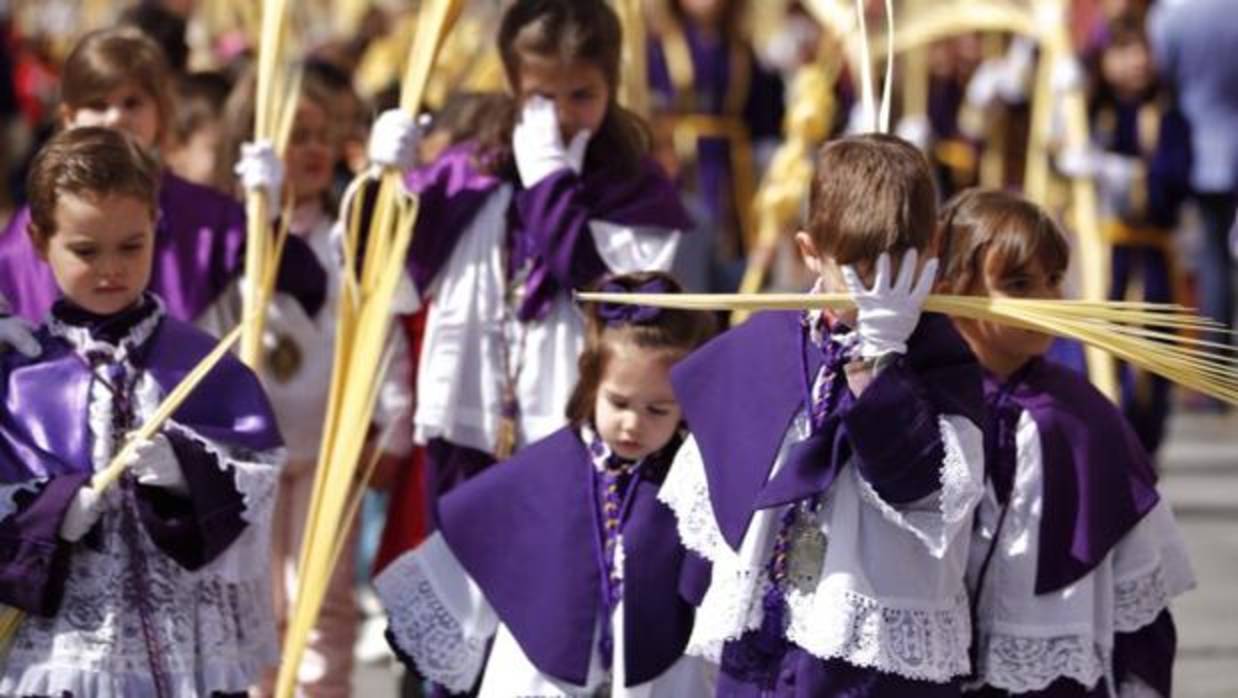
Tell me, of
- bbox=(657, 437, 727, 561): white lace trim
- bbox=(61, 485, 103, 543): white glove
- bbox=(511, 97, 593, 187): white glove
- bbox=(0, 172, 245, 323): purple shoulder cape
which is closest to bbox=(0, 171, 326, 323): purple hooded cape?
bbox=(0, 172, 245, 323): purple shoulder cape

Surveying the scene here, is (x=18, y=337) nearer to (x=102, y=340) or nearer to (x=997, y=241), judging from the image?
(x=102, y=340)

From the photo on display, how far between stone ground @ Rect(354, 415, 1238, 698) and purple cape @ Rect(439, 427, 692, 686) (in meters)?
2.04

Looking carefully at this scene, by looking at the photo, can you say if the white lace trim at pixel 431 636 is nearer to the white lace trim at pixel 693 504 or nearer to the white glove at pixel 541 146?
the white lace trim at pixel 693 504

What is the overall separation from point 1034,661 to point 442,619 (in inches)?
42.8

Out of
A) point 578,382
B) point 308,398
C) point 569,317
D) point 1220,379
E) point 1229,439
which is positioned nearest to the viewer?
point 1220,379

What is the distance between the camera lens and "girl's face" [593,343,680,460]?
205 inches

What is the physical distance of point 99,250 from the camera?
5.01 metres

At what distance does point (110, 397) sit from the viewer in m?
4.96

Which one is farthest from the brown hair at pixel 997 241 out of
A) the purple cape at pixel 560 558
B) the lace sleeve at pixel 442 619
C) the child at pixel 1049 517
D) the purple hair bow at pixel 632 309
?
the lace sleeve at pixel 442 619

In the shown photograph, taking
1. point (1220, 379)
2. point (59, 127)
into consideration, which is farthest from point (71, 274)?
point (1220, 379)

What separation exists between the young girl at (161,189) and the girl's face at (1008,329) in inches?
64.2

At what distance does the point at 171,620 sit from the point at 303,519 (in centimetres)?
165

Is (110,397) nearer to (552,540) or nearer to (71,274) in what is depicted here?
(71,274)

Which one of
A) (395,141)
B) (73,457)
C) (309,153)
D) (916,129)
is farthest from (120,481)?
(916,129)
